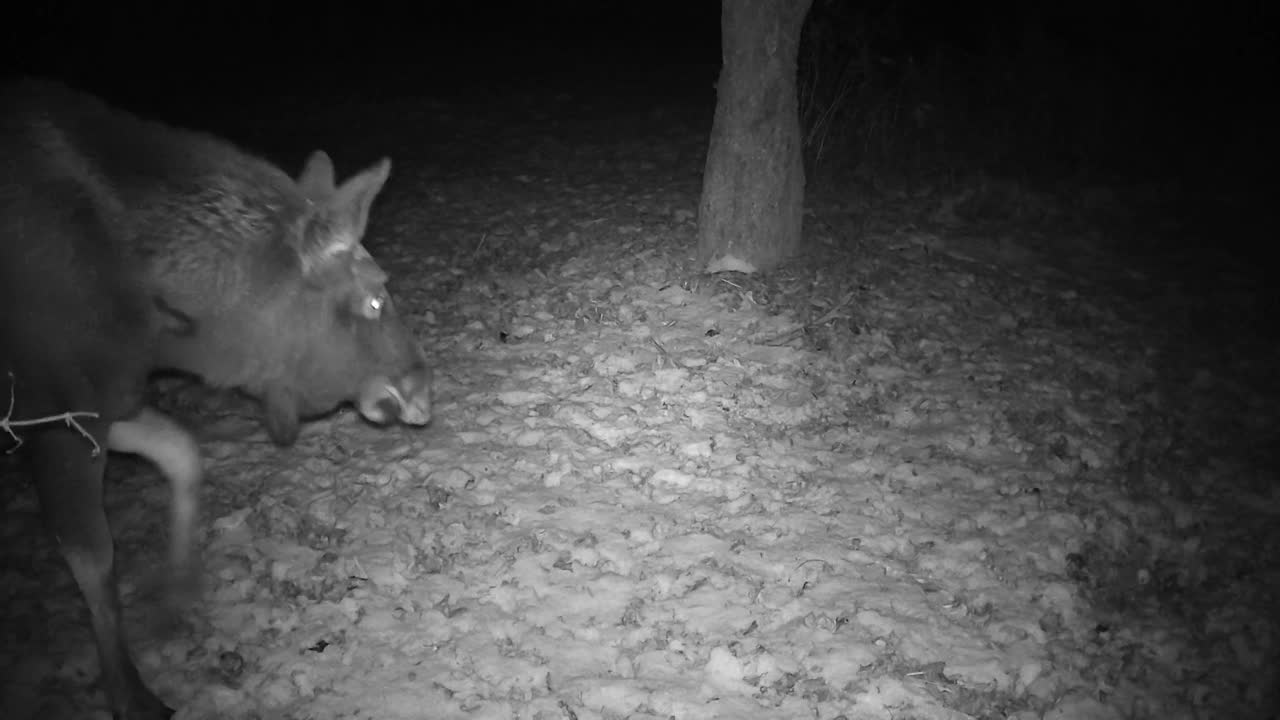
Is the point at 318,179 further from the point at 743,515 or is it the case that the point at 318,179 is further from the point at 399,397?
the point at 743,515

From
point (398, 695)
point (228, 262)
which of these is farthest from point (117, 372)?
point (398, 695)

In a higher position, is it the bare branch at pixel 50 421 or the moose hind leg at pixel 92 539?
the bare branch at pixel 50 421

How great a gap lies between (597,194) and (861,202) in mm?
3127

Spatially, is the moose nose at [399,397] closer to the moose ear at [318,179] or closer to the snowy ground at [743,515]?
the moose ear at [318,179]

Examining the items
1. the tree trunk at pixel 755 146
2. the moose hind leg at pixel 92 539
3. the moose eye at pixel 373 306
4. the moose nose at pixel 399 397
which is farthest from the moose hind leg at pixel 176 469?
the tree trunk at pixel 755 146

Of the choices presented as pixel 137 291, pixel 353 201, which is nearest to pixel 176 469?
pixel 137 291

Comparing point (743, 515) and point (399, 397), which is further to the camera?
point (743, 515)

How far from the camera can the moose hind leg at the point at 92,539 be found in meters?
3.40

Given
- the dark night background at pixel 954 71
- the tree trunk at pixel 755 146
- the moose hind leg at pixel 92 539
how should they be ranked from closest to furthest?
the moose hind leg at pixel 92 539
the tree trunk at pixel 755 146
the dark night background at pixel 954 71

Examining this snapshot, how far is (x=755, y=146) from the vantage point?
7801mm

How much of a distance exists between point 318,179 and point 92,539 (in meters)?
1.77

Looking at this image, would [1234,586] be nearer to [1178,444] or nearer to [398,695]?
[1178,444]

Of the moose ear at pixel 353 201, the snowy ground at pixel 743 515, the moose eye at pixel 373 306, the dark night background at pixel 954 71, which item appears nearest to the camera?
the moose ear at pixel 353 201

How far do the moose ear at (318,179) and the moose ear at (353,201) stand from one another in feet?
0.81
